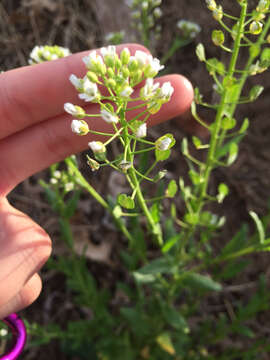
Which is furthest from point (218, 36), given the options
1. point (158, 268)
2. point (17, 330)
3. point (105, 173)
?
point (105, 173)

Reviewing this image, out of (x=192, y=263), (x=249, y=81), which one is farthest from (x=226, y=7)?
(x=192, y=263)

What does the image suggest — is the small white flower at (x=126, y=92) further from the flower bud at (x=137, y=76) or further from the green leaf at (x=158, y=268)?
the green leaf at (x=158, y=268)

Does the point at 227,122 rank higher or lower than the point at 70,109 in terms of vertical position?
lower

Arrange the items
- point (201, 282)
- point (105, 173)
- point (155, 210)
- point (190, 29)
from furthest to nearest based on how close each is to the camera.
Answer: point (105, 173) < point (190, 29) < point (201, 282) < point (155, 210)

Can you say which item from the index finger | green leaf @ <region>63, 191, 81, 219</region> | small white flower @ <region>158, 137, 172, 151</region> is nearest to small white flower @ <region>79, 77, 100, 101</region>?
small white flower @ <region>158, 137, 172, 151</region>

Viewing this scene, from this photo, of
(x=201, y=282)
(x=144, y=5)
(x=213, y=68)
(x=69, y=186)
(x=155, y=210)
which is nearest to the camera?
(x=213, y=68)

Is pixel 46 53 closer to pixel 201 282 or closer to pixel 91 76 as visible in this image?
pixel 91 76

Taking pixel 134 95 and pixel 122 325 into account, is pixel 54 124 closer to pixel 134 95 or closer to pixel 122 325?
pixel 134 95

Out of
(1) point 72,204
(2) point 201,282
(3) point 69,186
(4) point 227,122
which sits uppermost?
(4) point 227,122

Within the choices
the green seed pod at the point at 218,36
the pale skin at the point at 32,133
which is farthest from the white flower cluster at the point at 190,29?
the green seed pod at the point at 218,36
